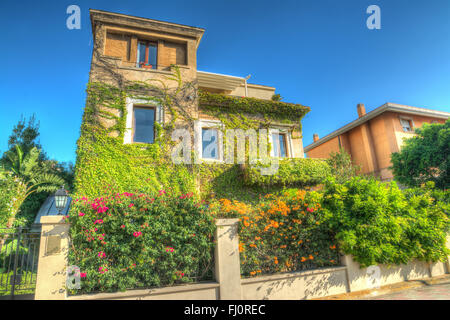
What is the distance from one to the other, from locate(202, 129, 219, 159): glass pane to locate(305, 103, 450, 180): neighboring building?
13.2m

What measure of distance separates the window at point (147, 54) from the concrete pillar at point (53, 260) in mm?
8799

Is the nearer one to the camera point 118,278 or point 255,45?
point 118,278

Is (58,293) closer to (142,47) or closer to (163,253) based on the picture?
(163,253)

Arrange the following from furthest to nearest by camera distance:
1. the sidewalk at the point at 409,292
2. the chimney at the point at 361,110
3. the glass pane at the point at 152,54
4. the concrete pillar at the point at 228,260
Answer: the chimney at the point at 361,110 < the glass pane at the point at 152,54 < the sidewalk at the point at 409,292 < the concrete pillar at the point at 228,260

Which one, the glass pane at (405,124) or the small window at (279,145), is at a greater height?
the glass pane at (405,124)

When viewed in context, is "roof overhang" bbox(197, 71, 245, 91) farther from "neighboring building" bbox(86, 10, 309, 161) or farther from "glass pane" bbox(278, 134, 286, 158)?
"glass pane" bbox(278, 134, 286, 158)

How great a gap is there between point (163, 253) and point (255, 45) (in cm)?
1007

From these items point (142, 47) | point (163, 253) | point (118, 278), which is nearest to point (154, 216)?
point (163, 253)

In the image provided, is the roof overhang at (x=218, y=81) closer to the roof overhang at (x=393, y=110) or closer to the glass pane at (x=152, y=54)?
the glass pane at (x=152, y=54)

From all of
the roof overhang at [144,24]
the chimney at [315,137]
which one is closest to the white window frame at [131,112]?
the roof overhang at [144,24]

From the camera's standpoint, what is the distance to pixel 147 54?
38.2 feet

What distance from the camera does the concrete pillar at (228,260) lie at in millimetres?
5152

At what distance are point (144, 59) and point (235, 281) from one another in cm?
1080
